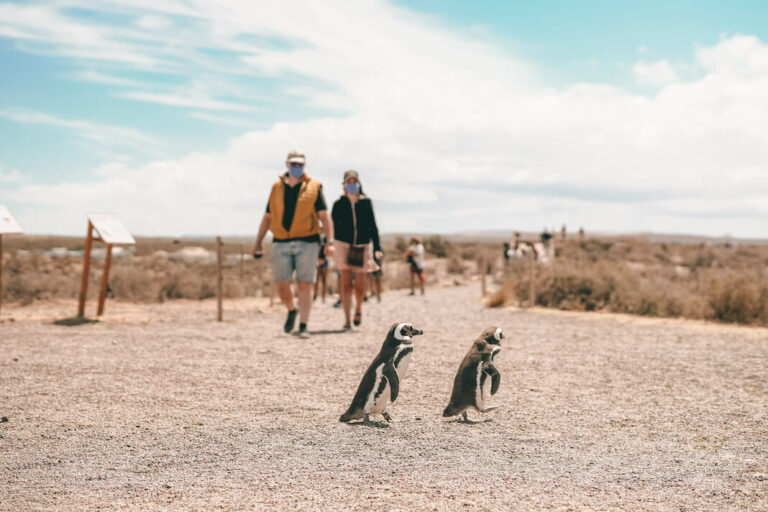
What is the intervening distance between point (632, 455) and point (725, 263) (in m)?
33.6

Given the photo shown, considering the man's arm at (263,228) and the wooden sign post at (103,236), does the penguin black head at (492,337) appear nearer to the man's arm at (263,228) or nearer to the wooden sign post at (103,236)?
the man's arm at (263,228)

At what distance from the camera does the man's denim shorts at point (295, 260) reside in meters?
10.1

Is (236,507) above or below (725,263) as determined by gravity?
below

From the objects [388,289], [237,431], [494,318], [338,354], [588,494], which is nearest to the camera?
[588,494]

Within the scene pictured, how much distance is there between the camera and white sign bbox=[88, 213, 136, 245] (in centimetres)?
1278

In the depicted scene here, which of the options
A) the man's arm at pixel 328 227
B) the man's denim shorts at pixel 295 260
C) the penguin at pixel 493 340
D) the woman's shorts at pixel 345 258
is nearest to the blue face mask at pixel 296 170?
the man's arm at pixel 328 227

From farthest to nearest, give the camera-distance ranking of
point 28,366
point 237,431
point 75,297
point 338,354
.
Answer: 1. point 75,297
2. point 338,354
3. point 28,366
4. point 237,431

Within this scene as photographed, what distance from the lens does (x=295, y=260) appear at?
10.3 metres

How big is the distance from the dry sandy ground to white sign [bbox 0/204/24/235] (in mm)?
2744

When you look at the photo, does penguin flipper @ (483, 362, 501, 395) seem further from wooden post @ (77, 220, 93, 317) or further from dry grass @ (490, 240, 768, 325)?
dry grass @ (490, 240, 768, 325)

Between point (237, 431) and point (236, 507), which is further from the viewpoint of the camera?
point (237, 431)

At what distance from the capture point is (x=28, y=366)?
8148mm


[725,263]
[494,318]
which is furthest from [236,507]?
[725,263]

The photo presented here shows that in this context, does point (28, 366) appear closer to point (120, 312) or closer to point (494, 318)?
point (120, 312)
